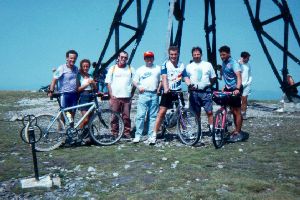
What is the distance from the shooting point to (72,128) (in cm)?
892

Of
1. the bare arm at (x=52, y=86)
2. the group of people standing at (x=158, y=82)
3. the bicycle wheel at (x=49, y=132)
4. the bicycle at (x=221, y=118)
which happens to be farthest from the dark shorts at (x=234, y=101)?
the bare arm at (x=52, y=86)

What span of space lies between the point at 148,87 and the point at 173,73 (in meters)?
0.82

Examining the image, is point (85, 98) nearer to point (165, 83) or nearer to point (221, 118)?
point (165, 83)

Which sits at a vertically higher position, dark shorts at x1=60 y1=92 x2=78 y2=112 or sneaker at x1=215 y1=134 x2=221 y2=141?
dark shorts at x1=60 y1=92 x2=78 y2=112

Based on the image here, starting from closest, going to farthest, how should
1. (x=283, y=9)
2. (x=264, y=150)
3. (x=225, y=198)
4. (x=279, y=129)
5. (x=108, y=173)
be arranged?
(x=225, y=198), (x=108, y=173), (x=264, y=150), (x=279, y=129), (x=283, y=9)

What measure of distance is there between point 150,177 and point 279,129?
6.85 meters

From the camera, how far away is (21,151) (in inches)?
340

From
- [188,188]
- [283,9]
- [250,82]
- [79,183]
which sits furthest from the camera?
[283,9]

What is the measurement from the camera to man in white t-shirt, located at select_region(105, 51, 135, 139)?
9594 millimetres

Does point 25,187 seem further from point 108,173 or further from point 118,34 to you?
point 118,34

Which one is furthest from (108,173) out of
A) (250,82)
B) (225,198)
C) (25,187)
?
(250,82)

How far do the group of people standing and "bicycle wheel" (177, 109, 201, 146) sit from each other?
516 mm

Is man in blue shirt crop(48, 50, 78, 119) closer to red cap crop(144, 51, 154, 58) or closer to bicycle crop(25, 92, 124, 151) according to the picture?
bicycle crop(25, 92, 124, 151)

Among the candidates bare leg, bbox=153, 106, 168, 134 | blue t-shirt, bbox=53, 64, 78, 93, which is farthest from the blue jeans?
blue t-shirt, bbox=53, 64, 78, 93
